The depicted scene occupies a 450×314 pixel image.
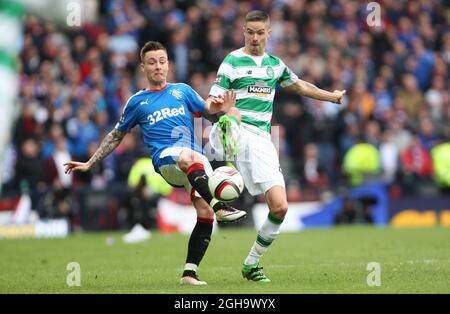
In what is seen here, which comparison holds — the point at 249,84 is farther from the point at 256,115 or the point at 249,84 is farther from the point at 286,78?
the point at 286,78

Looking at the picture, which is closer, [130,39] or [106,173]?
[106,173]

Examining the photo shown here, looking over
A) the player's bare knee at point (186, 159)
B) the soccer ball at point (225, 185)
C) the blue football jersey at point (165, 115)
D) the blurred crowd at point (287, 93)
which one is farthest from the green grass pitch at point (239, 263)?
the blurred crowd at point (287, 93)

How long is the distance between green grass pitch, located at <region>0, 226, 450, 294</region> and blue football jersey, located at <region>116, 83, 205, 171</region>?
1.22 meters

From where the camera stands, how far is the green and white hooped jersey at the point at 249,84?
7355mm

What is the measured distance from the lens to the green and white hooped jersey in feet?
24.1

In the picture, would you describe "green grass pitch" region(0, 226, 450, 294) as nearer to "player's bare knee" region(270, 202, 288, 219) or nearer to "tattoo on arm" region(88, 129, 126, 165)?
"player's bare knee" region(270, 202, 288, 219)

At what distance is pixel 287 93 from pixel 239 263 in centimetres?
1164

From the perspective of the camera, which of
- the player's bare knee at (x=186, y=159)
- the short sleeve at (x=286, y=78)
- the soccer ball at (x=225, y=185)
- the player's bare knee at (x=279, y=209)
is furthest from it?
the short sleeve at (x=286, y=78)

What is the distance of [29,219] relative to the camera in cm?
1811

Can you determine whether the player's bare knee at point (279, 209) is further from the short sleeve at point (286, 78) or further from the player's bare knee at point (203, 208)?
the short sleeve at point (286, 78)

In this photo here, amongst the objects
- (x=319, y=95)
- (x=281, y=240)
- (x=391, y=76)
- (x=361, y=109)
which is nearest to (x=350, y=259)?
(x=319, y=95)

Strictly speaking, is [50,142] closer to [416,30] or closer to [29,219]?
[29,219]

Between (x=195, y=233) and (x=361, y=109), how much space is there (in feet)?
49.6

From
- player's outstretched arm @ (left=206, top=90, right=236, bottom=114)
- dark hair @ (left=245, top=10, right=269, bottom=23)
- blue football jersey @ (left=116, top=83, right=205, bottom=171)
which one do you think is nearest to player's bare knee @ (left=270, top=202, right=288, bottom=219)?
→ blue football jersey @ (left=116, top=83, right=205, bottom=171)
